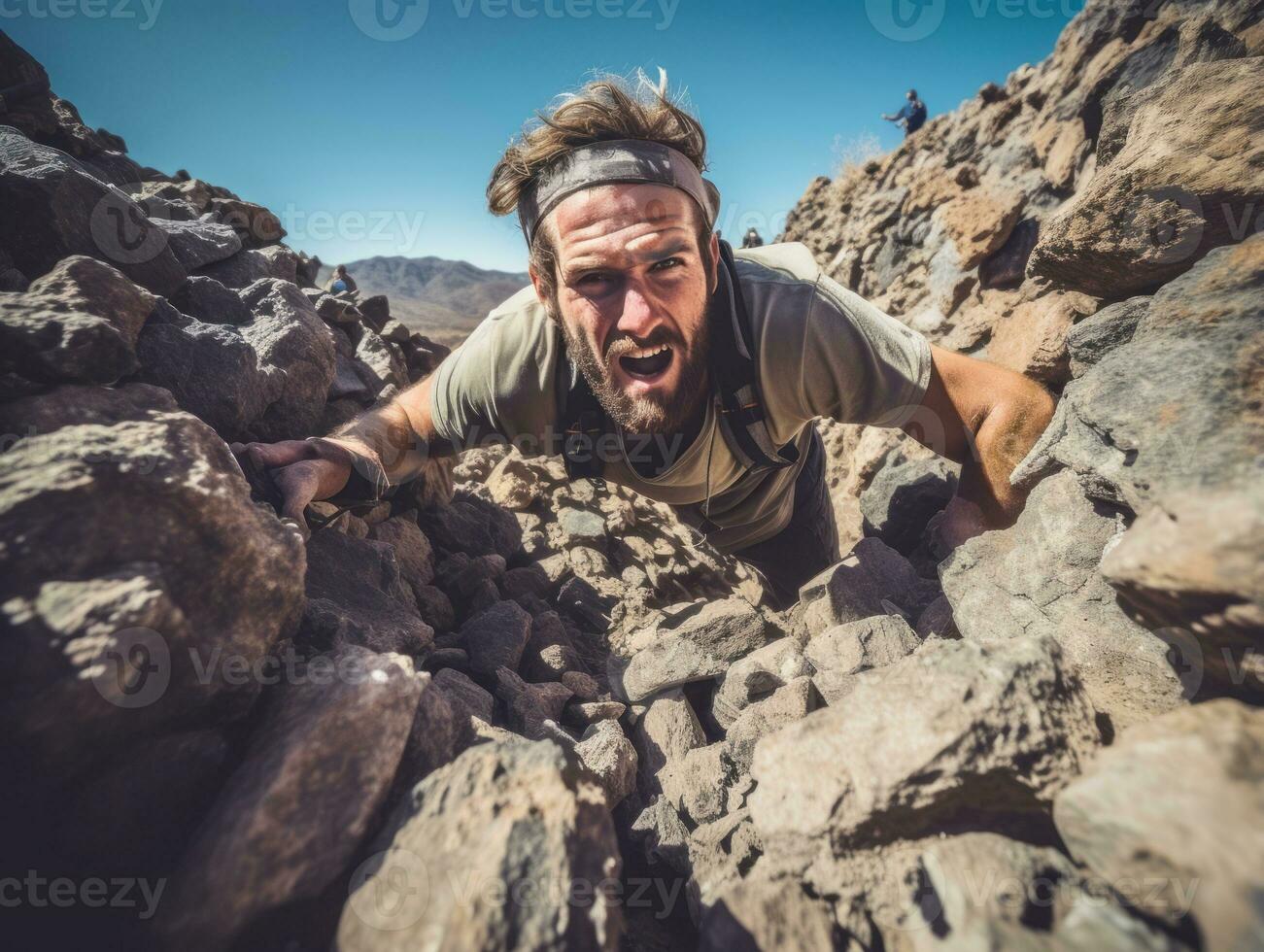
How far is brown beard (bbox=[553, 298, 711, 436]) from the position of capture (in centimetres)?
235

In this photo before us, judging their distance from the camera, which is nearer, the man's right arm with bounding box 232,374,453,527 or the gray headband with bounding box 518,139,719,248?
the man's right arm with bounding box 232,374,453,527

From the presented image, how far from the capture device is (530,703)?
1.82 meters

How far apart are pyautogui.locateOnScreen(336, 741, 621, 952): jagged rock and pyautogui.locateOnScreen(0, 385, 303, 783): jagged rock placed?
50cm

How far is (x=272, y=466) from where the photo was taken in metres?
1.81

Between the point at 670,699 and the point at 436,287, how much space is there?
46.0 meters

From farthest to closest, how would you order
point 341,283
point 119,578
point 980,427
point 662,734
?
point 341,283
point 980,427
point 662,734
point 119,578

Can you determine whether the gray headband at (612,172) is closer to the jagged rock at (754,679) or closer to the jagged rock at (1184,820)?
the jagged rock at (754,679)

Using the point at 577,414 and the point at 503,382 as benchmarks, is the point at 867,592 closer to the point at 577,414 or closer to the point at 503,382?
the point at 577,414

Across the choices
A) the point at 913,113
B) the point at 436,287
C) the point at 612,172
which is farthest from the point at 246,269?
the point at 436,287

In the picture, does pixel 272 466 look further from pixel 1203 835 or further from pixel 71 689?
pixel 1203 835

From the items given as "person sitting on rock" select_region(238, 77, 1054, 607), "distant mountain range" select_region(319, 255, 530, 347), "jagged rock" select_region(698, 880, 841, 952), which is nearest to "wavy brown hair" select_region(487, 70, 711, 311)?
"person sitting on rock" select_region(238, 77, 1054, 607)

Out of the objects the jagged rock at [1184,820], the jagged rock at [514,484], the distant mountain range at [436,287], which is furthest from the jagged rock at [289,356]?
the distant mountain range at [436,287]

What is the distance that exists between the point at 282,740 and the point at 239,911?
257 millimetres

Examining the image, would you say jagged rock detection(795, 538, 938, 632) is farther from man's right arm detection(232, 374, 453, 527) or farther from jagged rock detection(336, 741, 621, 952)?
man's right arm detection(232, 374, 453, 527)
